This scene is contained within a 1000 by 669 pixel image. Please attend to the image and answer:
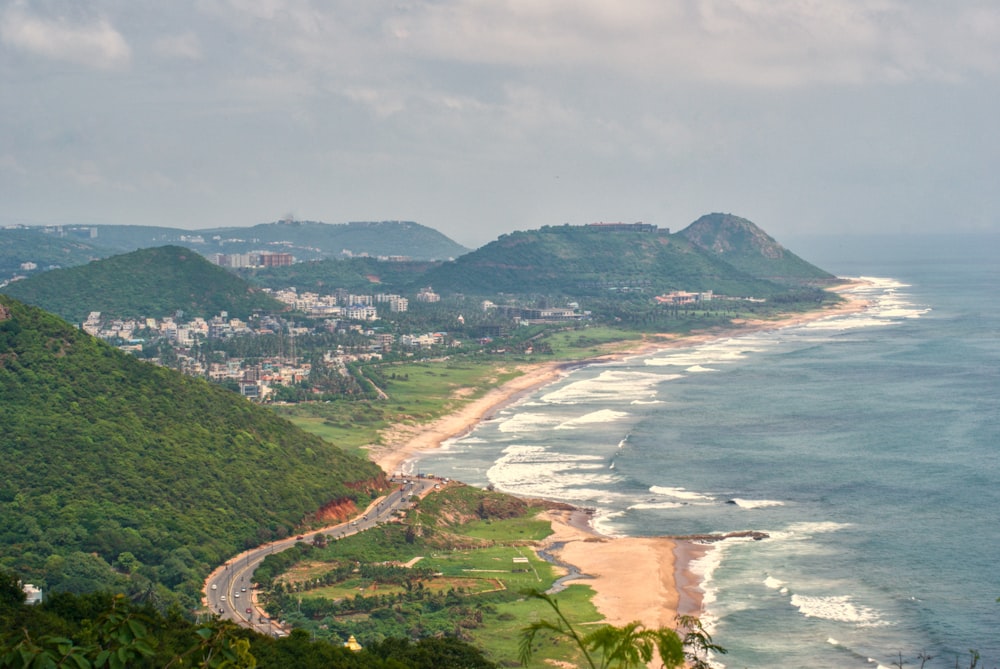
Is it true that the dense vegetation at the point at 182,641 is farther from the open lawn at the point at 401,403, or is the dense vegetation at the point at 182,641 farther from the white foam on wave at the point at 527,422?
the white foam on wave at the point at 527,422

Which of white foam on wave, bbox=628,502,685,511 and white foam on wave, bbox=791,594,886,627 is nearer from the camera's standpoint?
white foam on wave, bbox=791,594,886,627

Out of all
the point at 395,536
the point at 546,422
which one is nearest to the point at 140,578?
the point at 395,536

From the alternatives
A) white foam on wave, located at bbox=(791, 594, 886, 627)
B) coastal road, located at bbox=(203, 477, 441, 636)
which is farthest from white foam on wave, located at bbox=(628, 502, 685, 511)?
white foam on wave, located at bbox=(791, 594, 886, 627)

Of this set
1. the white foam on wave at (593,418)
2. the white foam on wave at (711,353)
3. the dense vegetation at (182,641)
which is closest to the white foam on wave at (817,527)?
the dense vegetation at (182,641)

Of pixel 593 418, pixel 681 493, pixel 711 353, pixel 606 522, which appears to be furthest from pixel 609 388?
pixel 606 522

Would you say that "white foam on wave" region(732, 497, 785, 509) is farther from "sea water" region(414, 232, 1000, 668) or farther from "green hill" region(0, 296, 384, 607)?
"green hill" region(0, 296, 384, 607)

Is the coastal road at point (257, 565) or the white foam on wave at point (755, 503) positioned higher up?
the white foam on wave at point (755, 503)
